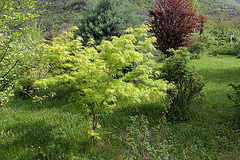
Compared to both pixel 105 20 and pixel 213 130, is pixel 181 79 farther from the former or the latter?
pixel 105 20

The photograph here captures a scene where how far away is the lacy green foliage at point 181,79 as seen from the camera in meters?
4.02

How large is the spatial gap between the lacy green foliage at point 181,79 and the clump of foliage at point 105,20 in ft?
8.56

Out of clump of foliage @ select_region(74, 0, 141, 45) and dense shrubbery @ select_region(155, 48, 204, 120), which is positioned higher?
clump of foliage @ select_region(74, 0, 141, 45)

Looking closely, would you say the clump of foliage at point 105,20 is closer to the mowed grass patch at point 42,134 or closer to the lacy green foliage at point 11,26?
the mowed grass patch at point 42,134

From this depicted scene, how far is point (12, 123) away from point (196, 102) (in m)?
Answer: 5.16

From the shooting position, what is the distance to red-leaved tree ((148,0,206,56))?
23.1 ft

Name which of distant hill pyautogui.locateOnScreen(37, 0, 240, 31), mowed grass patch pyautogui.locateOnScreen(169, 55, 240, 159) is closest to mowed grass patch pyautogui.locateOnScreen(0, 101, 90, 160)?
mowed grass patch pyautogui.locateOnScreen(169, 55, 240, 159)

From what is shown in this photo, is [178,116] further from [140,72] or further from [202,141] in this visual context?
[140,72]

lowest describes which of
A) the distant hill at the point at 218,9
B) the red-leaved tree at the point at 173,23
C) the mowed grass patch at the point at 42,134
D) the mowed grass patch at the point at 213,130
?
the mowed grass patch at the point at 42,134

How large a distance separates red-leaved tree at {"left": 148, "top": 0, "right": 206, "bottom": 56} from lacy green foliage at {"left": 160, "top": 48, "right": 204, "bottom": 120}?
10.4ft

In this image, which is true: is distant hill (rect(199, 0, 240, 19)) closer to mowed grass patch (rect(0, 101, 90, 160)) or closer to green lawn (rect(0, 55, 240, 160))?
green lawn (rect(0, 55, 240, 160))

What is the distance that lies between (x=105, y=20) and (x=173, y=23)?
10.5 feet

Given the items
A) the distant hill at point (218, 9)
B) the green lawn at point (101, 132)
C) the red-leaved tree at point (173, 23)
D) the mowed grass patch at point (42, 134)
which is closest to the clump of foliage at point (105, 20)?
the red-leaved tree at point (173, 23)

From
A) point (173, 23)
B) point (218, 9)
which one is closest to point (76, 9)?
point (218, 9)
